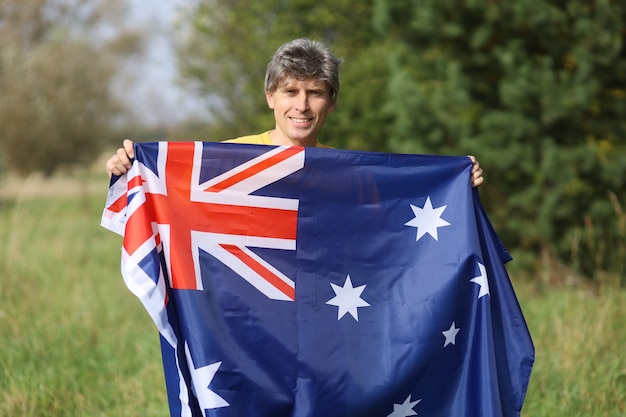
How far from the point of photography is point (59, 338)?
18.0ft

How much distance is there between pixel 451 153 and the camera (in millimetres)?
8055

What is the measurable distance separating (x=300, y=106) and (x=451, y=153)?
5020 millimetres

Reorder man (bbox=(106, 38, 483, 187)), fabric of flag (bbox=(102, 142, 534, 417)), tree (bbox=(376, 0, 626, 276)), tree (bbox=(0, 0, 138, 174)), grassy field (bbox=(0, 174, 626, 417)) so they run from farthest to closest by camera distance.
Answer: tree (bbox=(0, 0, 138, 174)) → tree (bbox=(376, 0, 626, 276)) → grassy field (bbox=(0, 174, 626, 417)) → man (bbox=(106, 38, 483, 187)) → fabric of flag (bbox=(102, 142, 534, 417))

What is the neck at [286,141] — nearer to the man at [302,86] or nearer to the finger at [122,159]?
the man at [302,86]

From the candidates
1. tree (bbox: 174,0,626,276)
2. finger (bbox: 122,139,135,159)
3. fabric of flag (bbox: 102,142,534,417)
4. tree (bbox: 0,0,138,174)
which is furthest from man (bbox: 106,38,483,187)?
tree (bbox: 0,0,138,174)

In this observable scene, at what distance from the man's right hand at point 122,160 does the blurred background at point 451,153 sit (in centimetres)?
176

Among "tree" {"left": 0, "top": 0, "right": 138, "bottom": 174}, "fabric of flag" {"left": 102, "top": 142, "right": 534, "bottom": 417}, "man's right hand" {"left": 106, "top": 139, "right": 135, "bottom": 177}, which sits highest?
"tree" {"left": 0, "top": 0, "right": 138, "bottom": 174}

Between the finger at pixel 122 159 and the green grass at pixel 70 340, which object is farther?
A: the green grass at pixel 70 340

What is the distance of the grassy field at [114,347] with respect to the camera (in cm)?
435

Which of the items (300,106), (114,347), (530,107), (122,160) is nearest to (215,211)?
(122,160)

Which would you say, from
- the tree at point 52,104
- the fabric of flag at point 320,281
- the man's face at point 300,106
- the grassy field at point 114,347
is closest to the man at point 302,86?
the man's face at point 300,106

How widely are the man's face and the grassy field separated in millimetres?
1926

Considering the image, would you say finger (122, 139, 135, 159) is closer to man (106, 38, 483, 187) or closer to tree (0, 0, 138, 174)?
man (106, 38, 483, 187)

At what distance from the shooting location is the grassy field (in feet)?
14.3
